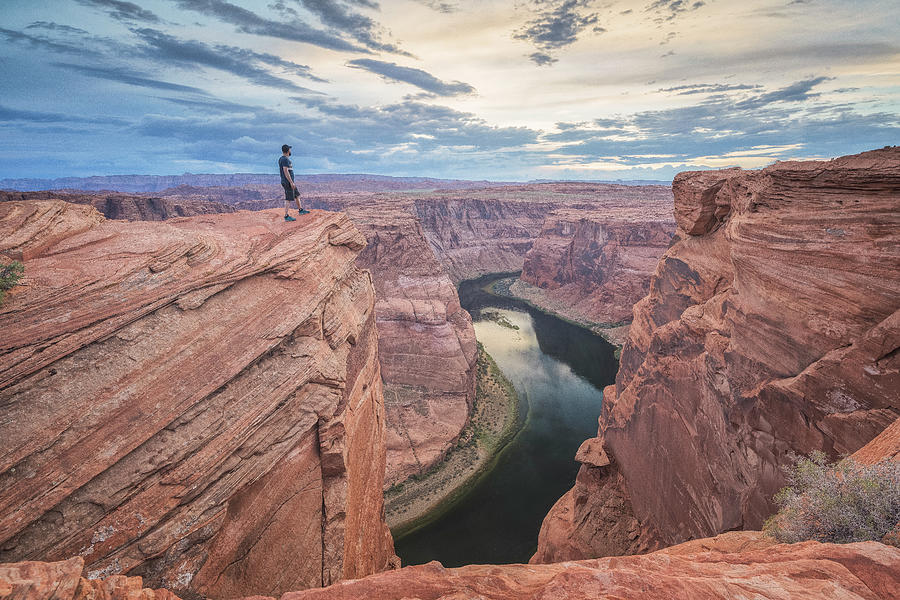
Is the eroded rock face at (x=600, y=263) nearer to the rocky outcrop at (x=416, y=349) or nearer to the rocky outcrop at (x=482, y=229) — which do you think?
the rocky outcrop at (x=482, y=229)

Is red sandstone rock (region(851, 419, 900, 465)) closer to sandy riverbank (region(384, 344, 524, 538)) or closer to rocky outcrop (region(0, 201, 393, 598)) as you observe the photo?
rocky outcrop (region(0, 201, 393, 598))

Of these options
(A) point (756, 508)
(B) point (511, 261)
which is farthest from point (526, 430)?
(B) point (511, 261)

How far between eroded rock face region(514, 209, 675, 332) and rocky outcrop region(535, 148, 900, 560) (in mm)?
36295

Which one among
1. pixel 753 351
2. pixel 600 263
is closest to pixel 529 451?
pixel 753 351

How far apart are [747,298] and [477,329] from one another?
40.5m

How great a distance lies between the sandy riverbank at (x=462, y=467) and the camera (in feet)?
72.5

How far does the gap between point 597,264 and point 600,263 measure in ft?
2.17

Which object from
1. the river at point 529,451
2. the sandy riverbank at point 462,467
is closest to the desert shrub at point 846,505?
the river at point 529,451

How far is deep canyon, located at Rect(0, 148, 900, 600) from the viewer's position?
586 centimetres

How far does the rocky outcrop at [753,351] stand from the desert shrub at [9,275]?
53.3 ft

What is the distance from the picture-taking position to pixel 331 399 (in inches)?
380

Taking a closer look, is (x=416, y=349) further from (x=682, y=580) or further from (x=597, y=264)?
(x=597, y=264)

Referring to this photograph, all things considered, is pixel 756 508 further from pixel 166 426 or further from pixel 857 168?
pixel 166 426

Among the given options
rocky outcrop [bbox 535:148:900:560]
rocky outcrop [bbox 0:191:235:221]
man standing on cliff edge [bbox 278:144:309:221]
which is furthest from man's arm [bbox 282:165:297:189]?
rocky outcrop [bbox 0:191:235:221]
